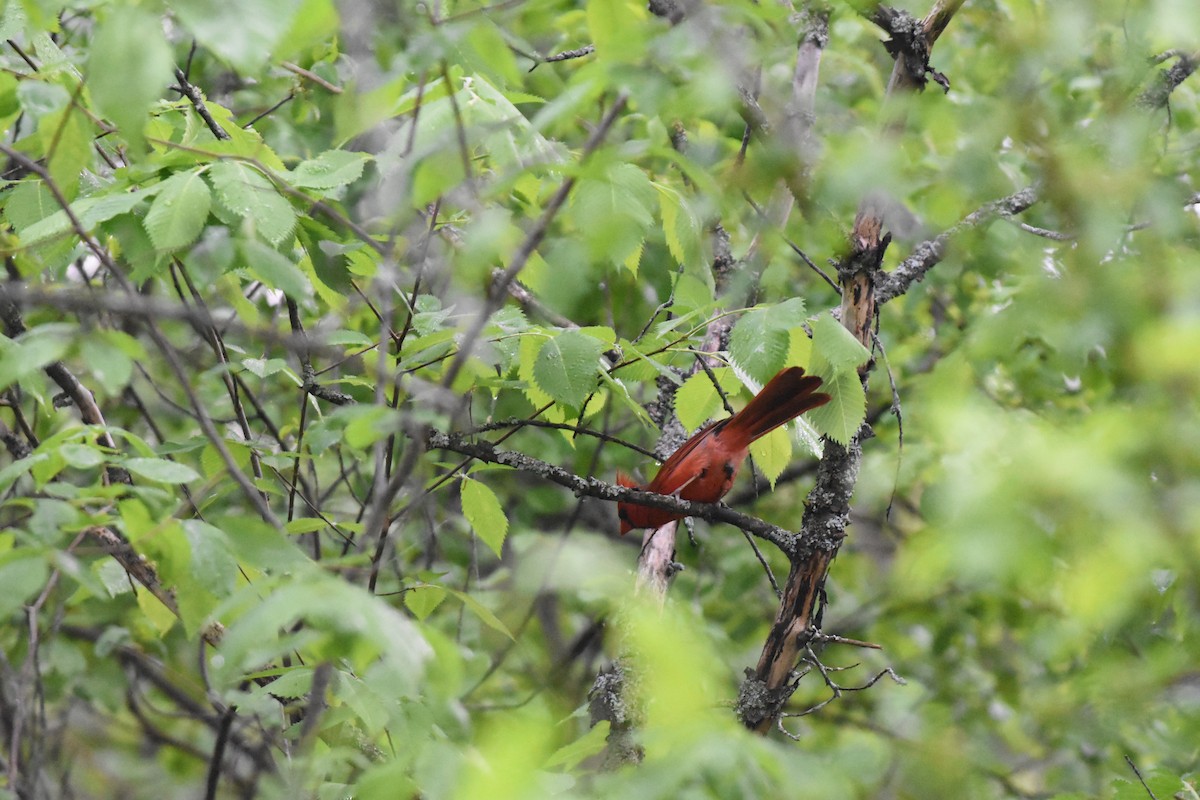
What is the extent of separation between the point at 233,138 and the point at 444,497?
10.3 ft

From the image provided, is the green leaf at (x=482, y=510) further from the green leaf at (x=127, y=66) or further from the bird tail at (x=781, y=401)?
the green leaf at (x=127, y=66)

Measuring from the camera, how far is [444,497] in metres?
5.27

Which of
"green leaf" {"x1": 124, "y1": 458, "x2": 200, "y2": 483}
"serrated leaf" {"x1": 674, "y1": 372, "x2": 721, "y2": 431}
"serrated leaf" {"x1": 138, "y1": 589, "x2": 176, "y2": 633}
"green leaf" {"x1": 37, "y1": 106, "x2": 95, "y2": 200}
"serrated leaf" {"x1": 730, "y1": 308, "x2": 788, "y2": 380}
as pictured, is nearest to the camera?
"green leaf" {"x1": 124, "y1": 458, "x2": 200, "y2": 483}

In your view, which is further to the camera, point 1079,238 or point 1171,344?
point 1079,238

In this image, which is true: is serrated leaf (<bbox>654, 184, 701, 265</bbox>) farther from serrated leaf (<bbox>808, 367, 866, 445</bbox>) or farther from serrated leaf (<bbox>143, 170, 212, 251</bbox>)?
serrated leaf (<bbox>143, 170, 212, 251</bbox>)

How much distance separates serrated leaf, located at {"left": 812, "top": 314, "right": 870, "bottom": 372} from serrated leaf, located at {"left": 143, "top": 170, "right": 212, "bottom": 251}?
1116mm

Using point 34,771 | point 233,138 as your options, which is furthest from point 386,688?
point 34,771

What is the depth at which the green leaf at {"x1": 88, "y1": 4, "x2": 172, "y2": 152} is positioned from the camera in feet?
4.01

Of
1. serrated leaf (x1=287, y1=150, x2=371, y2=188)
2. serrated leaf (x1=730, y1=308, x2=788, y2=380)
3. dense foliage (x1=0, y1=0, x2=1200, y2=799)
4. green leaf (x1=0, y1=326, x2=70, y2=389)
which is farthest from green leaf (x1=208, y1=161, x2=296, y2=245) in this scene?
serrated leaf (x1=730, y1=308, x2=788, y2=380)

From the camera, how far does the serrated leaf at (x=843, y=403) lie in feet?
6.73

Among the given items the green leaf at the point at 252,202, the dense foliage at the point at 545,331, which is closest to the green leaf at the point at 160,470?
the dense foliage at the point at 545,331

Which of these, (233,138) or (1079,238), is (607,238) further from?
(233,138)

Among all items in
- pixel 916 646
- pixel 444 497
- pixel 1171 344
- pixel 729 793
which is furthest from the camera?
pixel 916 646

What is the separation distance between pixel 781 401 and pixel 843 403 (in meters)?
0.84
